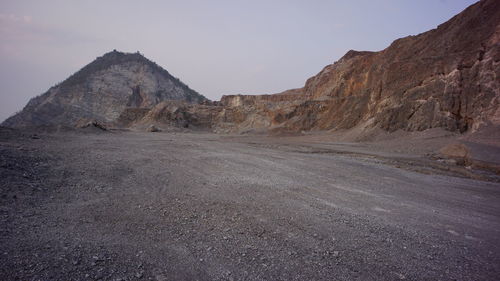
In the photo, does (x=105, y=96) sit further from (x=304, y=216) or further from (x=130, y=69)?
(x=304, y=216)

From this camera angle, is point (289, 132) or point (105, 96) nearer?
point (289, 132)

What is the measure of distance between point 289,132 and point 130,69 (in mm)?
49470

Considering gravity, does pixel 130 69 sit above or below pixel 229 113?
above

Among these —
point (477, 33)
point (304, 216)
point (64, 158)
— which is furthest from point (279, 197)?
point (477, 33)

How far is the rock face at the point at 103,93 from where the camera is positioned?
45219mm

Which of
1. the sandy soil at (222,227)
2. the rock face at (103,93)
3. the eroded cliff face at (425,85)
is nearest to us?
the sandy soil at (222,227)

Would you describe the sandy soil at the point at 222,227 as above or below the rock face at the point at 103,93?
below

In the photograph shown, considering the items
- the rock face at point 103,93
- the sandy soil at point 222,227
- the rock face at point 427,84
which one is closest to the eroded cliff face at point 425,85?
the rock face at point 427,84

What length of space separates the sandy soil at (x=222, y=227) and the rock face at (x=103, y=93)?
155ft

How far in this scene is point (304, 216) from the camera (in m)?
4.34

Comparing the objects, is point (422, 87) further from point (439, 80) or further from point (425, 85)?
point (439, 80)

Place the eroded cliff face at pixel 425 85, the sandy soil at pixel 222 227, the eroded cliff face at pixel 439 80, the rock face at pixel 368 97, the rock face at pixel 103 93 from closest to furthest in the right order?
the sandy soil at pixel 222 227 < the eroded cliff face at pixel 439 80 < the eroded cliff face at pixel 425 85 < the rock face at pixel 368 97 < the rock face at pixel 103 93

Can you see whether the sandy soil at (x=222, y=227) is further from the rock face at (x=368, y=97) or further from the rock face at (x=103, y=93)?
the rock face at (x=103, y=93)

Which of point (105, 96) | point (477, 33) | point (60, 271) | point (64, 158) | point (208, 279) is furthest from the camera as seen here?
point (105, 96)
